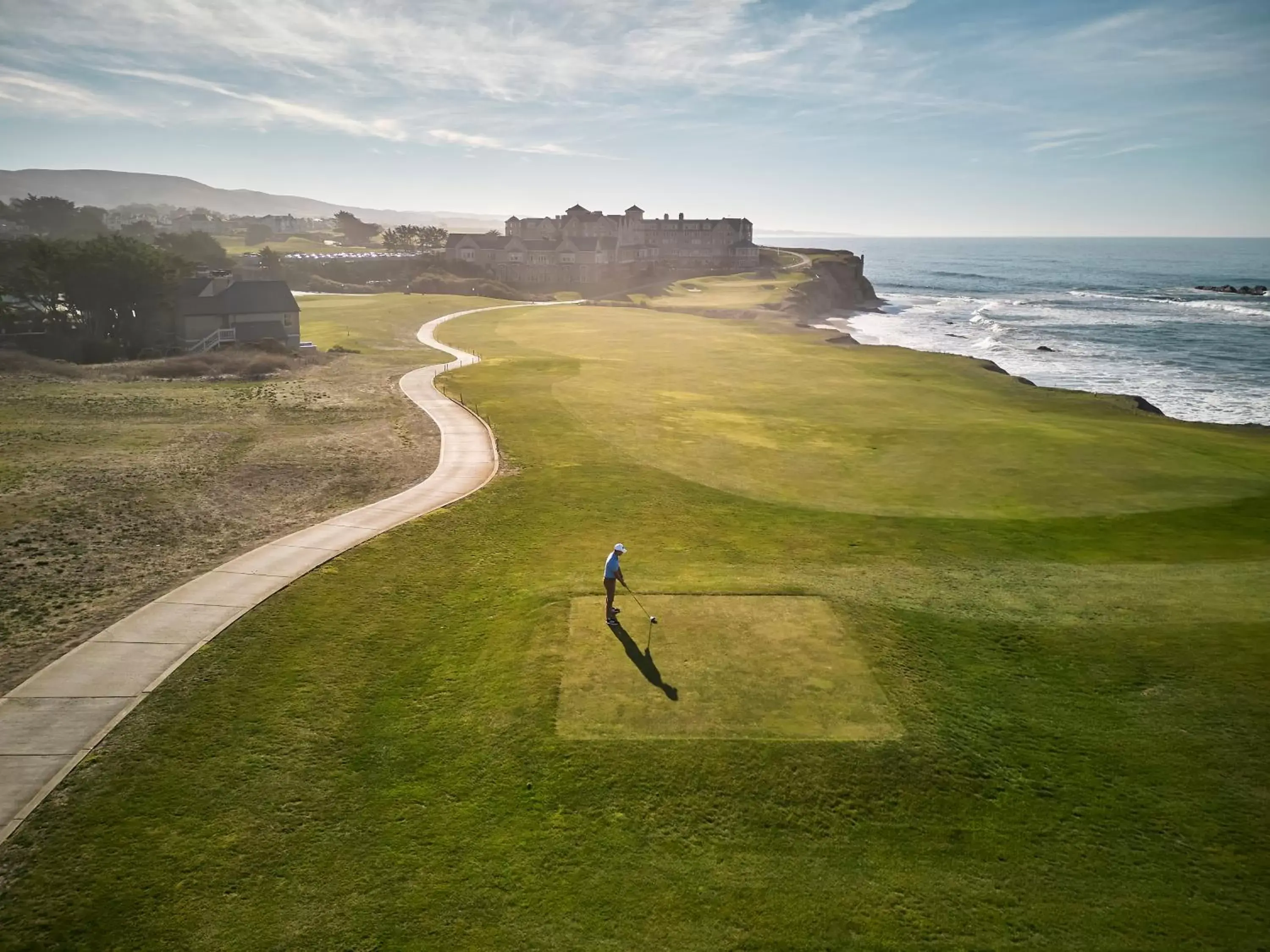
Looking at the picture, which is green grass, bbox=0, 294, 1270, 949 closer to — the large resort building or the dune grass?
the dune grass

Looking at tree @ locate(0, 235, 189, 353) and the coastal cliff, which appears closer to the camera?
tree @ locate(0, 235, 189, 353)

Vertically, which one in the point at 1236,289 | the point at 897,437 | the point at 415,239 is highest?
the point at 415,239

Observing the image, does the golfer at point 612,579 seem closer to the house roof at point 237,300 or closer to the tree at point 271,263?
the house roof at point 237,300

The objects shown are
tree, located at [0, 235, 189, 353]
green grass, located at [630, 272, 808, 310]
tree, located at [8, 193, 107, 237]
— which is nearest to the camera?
tree, located at [0, 235, 189, 353]

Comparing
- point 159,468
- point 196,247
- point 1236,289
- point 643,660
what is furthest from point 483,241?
point 1236,289

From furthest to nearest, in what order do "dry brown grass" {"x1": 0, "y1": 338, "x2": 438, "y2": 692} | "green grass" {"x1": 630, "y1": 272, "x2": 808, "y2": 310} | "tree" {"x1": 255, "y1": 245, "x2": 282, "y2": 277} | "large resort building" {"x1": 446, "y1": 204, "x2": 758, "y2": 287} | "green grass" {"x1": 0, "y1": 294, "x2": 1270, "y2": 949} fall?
"large resort building" {"x1": 446, "y1": 204, "x2": 758, "y2": 287} → "tree" {"x1": 255, "y1": 245, "x2": 282, "y2": 277} → "green grass" {"x1": 630, "y1": 272, "x2": 808, "y2": 310} → "dry brown grass" {"x1": 0, "y1": 338, "x2": 438, "y2": 692} → "green grass" {"x1": 0, "y1": 294, "x2": 1270, "y2": 949}

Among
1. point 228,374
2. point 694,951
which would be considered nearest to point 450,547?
point 694,951

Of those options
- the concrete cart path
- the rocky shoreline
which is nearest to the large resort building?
the rocky shoreline

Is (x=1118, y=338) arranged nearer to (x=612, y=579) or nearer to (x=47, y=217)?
(x=612, y=579)
